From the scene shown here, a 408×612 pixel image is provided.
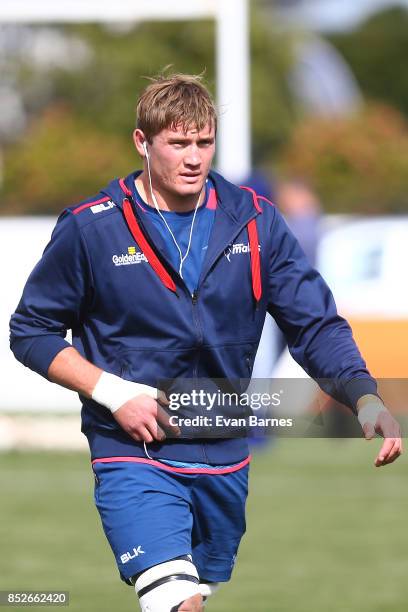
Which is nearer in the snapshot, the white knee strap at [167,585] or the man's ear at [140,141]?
the white knee strap at [167,585]

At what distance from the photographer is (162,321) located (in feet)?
17.0

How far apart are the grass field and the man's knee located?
92.2 inches

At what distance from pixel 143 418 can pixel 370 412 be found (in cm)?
75

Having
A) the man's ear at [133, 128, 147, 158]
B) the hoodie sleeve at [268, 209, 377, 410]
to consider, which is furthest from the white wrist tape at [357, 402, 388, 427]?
the man's ear at [133, 128, 147, 158]

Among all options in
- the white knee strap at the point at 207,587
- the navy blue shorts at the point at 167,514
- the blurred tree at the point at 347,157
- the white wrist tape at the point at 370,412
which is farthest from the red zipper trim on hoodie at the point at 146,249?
the blurred tree at the point at 347,157

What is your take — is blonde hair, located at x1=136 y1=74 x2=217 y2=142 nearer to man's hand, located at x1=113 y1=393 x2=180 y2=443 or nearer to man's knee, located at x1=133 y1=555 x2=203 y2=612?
man's hand, located at x1=113 y1=393 x2=180 y2=443

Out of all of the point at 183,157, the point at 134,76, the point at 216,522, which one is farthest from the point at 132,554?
the point at 134,76

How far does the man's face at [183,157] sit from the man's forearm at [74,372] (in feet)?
2.15

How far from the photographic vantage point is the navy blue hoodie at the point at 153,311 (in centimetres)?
518

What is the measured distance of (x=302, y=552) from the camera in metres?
8.75

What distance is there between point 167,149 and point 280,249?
1.82ft

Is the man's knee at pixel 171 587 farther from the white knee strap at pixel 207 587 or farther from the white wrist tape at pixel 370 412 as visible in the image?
the white wrist tape at pixel 370 412

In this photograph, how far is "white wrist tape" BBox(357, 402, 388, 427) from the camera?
491 cm

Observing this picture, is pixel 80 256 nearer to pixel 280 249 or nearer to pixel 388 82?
pixel 280 249
